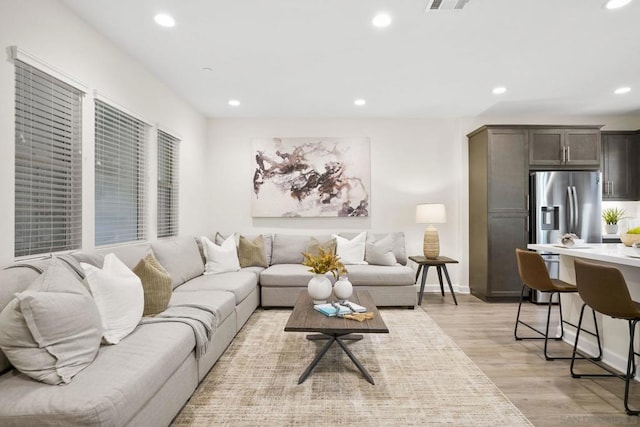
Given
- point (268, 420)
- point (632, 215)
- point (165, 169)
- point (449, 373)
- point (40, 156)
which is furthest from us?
point (632, 215)

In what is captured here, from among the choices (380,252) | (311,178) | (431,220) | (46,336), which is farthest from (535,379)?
(311,178)

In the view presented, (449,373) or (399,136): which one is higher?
(399,136)

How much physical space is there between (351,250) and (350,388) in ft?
8.12

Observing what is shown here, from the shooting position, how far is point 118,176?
10.3 feet

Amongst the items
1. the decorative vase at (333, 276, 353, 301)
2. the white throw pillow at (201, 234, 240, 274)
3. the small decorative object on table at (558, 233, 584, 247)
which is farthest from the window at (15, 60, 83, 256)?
the small decorative object on table at (558, 233, 584, 247)

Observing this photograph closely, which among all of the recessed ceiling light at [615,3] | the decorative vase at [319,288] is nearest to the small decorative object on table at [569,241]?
the recessed ceiling light at [615,3]

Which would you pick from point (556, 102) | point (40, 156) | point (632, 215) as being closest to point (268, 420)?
point (40, 156)

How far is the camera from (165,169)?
4078 mm

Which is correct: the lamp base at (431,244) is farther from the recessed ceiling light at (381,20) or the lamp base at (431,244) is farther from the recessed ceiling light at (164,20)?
the recessed ceiling light at (164,20)

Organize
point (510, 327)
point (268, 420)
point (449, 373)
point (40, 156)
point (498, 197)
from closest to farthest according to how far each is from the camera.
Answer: point (268, 420)
point (40, 156)
point (449, 373)
point (510, 327)
point (498, 197)

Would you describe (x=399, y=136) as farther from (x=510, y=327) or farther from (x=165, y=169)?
(x=165, y=169)

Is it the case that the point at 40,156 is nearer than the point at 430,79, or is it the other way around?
the point at 40,156

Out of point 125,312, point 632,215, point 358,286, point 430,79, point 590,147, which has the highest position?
point 430,79

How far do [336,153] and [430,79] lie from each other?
70.8 inches
